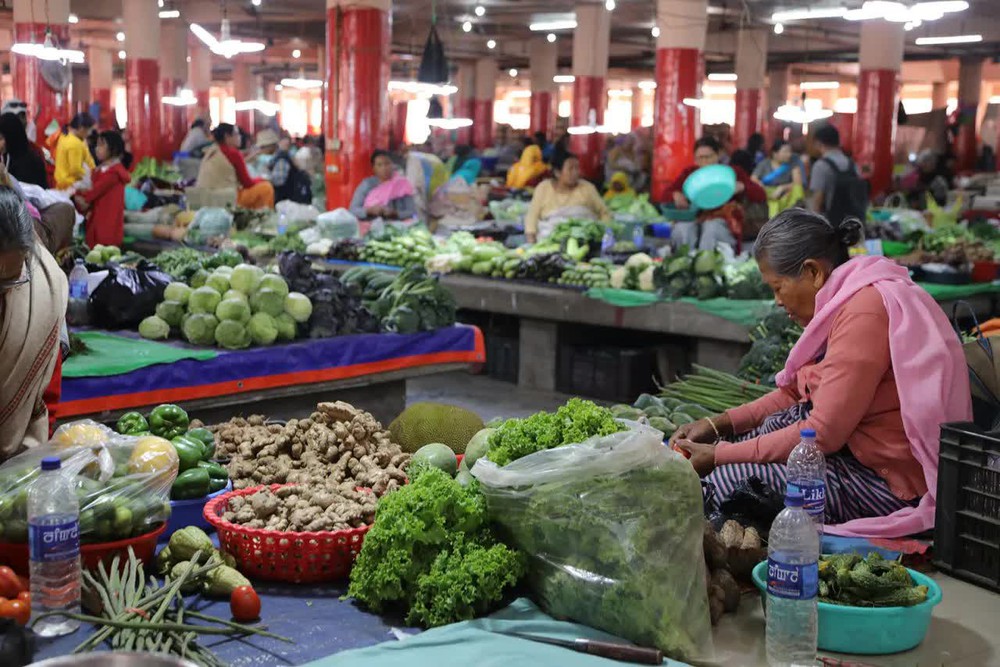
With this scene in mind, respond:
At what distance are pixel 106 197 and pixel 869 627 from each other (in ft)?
29.1

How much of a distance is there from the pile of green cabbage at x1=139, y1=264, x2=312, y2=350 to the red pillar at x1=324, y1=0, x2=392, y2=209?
7.19 meters

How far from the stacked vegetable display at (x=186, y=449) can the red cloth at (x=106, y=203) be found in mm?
7216

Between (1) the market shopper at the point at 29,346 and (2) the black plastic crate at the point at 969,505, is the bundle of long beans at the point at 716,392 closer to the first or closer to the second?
(2) the black plastic crate at the point at 969,505

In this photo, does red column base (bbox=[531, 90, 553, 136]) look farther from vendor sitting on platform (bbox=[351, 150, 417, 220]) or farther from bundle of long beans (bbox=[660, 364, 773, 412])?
bundle of long beans (bbox=[660, 364, 773, 412])

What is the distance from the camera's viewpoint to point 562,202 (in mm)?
10680

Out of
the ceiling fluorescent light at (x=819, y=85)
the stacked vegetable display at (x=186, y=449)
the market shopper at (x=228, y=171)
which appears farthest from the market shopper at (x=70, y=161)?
the ceiling fluorescent light at (x=819, y=85)

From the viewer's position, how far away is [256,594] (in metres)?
2.66

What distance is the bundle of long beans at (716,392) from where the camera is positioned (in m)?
5.00

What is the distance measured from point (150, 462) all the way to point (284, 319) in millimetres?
3501

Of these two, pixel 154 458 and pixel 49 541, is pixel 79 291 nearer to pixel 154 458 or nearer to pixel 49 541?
pixel 154 458

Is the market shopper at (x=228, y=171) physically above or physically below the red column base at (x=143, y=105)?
below

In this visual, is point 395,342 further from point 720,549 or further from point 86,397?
point 720,549

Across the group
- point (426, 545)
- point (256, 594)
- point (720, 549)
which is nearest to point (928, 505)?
point (720, 549)

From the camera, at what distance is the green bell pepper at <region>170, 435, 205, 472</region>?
314 cm
